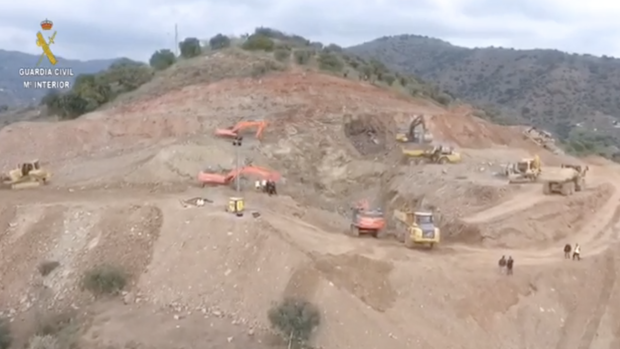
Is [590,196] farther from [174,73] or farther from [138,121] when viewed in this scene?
[174,73]

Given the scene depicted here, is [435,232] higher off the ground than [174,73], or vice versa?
[174,73]

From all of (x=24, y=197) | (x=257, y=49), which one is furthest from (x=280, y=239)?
(x=257, y=49)

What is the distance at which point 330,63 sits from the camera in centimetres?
4272

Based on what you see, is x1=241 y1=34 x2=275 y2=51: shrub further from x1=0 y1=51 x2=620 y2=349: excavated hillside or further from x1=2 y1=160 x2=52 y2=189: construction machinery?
x1=2 y1=160 x2=52 y2=189: construction machinery

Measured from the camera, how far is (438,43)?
12925 centimetres

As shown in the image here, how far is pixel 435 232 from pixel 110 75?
29813mm

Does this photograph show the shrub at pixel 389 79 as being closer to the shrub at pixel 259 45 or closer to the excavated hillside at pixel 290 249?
the shrub at pixel 259 45

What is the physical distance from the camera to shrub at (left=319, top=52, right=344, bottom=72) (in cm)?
4200

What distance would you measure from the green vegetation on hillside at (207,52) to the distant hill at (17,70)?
5786cm

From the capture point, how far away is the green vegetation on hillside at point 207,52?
39.7 metres

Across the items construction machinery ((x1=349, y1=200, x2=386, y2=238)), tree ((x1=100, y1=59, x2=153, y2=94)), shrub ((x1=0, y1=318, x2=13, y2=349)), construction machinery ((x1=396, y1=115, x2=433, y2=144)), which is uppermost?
tree ((x1=100, y1=59, x2=153, y2=94))

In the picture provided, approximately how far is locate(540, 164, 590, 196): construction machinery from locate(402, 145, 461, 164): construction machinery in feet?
11.8

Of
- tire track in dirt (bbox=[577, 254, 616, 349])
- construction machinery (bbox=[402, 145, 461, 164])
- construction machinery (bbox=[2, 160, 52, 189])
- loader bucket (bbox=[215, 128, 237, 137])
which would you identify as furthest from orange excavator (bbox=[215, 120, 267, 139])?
tire track in dirt (bbox=[577, 254, 616, 349])

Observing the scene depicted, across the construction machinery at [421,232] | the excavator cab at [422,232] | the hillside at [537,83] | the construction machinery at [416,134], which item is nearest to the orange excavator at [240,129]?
the construction machinery at [416,134]
